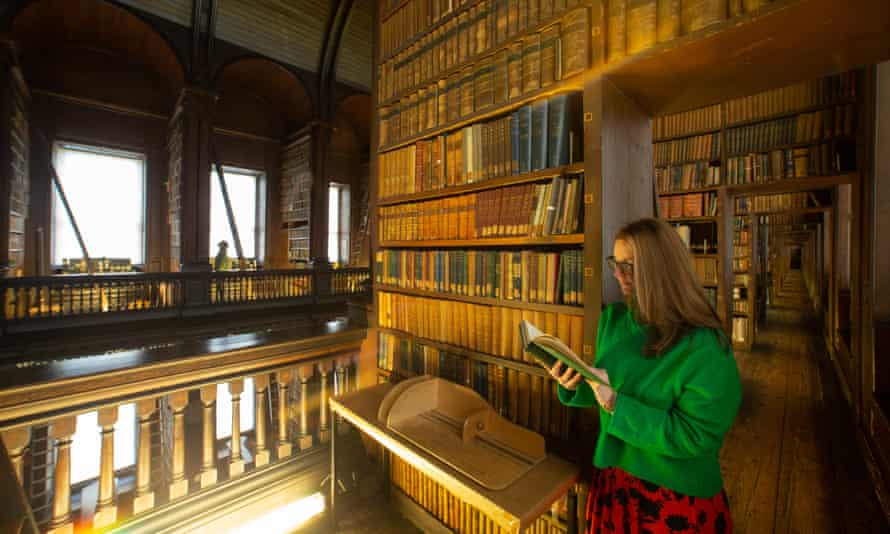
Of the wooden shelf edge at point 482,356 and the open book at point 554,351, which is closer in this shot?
the open book at point 554,351

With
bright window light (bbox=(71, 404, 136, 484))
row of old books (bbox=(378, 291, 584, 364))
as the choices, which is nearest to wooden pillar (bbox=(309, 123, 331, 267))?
bright window light (bbox=(71, 404, 136, 484))

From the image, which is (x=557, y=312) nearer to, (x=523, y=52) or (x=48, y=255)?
(x=523, y=52)

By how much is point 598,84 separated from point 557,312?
2.69 feet

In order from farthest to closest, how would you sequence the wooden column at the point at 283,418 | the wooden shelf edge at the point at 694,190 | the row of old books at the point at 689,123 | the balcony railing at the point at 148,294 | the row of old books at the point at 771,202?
the row of old books at the point at 771,202
the row of old books at the point at 689,123
the wooden shelf edge at the point at 694,190
the balcony railing at the point at 148,294
the wooden column at the point at 283,418

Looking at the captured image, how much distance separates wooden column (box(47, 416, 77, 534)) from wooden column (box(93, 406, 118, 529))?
0.08m

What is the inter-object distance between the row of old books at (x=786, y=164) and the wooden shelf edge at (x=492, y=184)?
390 cm

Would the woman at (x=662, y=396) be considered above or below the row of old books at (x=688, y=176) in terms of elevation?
below

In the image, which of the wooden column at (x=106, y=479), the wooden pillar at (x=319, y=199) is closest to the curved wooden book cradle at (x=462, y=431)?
the wooden column at (x=106, y=479)

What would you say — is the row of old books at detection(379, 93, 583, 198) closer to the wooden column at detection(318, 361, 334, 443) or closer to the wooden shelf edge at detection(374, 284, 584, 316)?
the wooden shelf edge at detection(374, 284, 584, 316)

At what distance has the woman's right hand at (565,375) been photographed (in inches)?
41.2

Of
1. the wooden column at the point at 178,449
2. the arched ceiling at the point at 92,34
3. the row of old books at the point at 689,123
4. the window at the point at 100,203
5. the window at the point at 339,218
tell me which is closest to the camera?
the wooden column at the point at 178,449

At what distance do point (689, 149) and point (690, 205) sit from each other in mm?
692

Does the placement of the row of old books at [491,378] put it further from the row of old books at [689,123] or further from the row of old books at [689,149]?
the row of old books at [689,149]

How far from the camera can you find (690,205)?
474 centimetres
